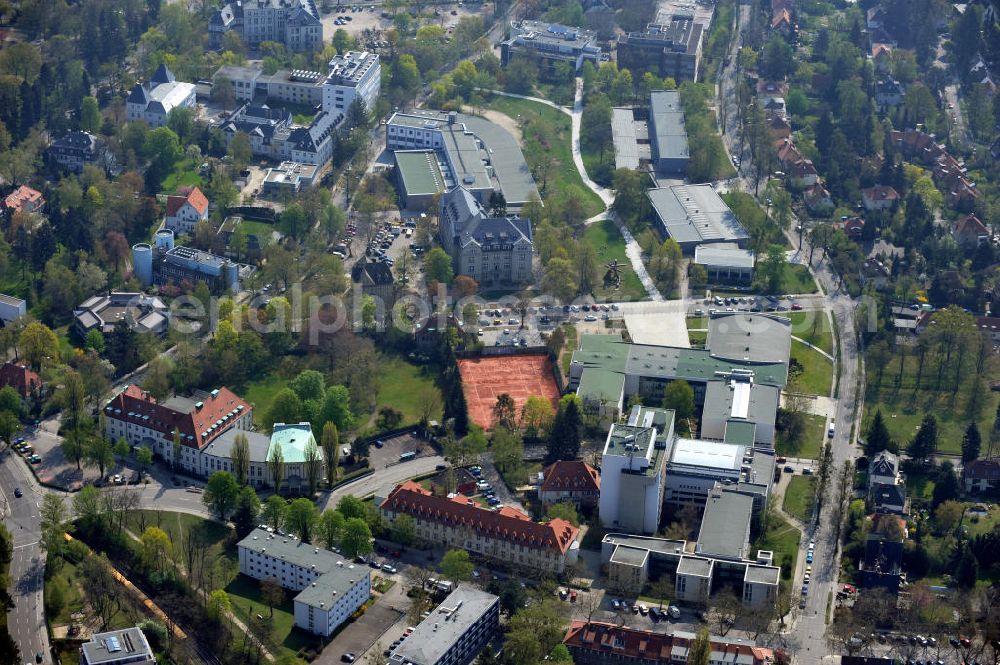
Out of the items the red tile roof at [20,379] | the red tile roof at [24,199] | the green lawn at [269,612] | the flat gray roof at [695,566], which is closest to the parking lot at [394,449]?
the green lawn at [269,612]

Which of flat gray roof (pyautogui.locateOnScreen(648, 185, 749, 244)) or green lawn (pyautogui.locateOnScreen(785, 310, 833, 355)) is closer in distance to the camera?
green lawn (pyautogui.locateOnScreen(785, 310, 833, 355))

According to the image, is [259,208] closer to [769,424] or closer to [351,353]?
[351,353]

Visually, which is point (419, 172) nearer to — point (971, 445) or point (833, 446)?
point (833, 446)

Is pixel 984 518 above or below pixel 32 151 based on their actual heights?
A: below

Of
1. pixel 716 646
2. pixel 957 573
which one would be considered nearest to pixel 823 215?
pixel 957 573

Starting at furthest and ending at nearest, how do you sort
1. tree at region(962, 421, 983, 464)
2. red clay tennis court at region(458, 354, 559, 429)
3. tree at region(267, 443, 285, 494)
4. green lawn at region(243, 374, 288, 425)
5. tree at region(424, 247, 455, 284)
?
tree at region(424, 247, 455, 284) < red clay tennis court at region(458, 354, 559, 429) < green lawn at region(243, 374, 288, 425) < tree at region(962, 421, 983, 464) < tree at region(267, 443, 285, 494)

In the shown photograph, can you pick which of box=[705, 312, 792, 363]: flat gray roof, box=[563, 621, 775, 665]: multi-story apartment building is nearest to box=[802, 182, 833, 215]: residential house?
box=[705, 312, 792, 363]: flat gray roof

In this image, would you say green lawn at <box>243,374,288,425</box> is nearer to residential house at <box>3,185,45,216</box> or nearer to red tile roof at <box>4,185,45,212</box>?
residential house at <box>3,185,45,216</box>
